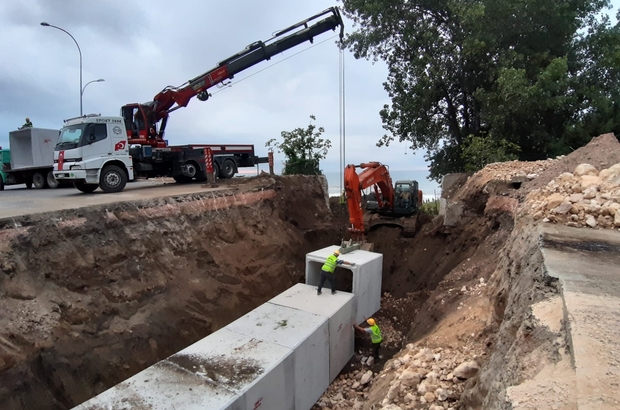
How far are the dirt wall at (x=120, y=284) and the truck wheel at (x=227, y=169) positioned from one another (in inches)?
166

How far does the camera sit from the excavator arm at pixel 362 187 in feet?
35.7

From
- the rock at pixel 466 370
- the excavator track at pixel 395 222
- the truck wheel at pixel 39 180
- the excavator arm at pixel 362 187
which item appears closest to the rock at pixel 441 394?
the rock at pixel 466 370

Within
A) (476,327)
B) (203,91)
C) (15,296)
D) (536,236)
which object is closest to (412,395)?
(476,327)

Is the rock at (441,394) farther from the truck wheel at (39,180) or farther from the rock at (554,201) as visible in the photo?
the truck wheel at (39,180)

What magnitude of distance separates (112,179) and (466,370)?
40.2ft

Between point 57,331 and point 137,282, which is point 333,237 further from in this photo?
point 57,331

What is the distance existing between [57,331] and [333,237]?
9.33 m

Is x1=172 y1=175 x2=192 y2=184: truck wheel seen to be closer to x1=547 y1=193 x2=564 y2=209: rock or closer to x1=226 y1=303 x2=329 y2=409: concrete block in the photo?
x1=226 y1=303 x2=329 y2=409: concrete block

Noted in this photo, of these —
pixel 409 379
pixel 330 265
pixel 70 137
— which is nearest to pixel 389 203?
pixel 330 265

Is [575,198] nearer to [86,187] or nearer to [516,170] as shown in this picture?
[516,170]

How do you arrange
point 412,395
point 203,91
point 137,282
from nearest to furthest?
1. point 412,395
2. point 137,282
3. point 203,91

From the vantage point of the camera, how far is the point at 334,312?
789cm

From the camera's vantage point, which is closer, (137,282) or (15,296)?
(15,296)

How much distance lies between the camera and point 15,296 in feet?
22.5
